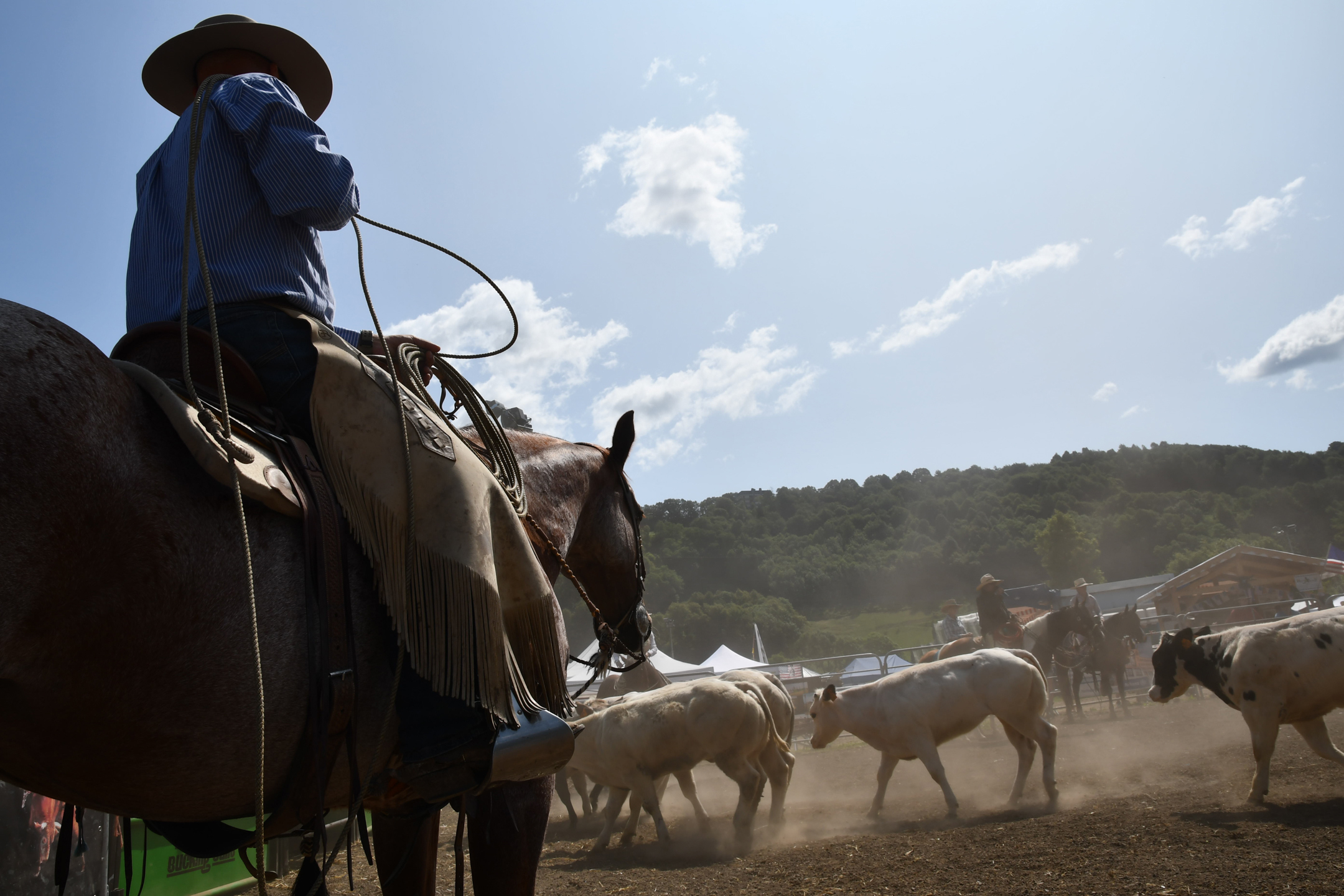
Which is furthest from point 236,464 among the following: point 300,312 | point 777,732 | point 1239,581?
point 1239,581

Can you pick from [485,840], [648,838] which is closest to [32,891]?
[485,840]

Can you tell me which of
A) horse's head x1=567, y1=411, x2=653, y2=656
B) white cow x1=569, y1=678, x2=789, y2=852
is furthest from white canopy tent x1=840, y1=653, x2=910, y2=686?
horse's head x1=567, y1=411, x2=653, y2=656

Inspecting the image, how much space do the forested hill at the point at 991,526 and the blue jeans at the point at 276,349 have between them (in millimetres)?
77643

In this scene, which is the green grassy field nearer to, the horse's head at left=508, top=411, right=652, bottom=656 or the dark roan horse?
the dark roan horse

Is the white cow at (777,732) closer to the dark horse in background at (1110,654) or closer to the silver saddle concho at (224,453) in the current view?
the silver saddle concho at (224,453)

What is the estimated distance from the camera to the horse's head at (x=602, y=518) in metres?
3.65

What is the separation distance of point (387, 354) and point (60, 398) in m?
0.87

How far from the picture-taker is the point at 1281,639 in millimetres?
7684

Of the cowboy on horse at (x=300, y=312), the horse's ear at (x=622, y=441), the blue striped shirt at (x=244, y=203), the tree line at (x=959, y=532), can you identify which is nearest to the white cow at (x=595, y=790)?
the horse's ear at (x=622, y=441)

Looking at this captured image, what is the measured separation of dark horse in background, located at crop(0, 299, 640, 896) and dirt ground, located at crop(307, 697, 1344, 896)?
556 cm

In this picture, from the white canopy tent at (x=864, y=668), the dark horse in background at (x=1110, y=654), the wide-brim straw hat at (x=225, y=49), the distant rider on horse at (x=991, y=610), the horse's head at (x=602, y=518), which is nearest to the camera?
the wide-brim straw hat at (x=225, y=49)

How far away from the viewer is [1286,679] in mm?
7543

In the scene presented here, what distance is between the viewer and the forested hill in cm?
9038

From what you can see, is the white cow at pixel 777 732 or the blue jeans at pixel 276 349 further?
the white cow at pixel 777 732
